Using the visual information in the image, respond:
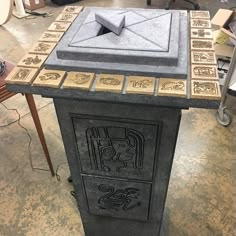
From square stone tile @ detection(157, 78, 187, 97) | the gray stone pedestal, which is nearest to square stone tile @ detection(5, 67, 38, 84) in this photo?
the gray stone pedestal

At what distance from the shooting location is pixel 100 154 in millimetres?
918

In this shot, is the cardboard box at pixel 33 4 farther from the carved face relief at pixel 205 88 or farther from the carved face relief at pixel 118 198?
the carved face relief at pixel 205 88

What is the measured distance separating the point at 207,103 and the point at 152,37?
0.26 m

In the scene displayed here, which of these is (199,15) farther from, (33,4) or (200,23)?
(33,4)

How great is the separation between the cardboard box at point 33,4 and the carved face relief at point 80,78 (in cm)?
326

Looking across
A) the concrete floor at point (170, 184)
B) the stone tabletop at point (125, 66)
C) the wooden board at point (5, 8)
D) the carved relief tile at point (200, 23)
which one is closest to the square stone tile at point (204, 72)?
the stone tabletop at point (125, 66)

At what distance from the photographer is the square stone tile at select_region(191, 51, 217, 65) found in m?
0.75

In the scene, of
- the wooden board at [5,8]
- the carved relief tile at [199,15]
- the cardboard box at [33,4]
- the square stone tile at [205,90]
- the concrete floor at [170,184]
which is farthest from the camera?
the cardboard box at [33,4]

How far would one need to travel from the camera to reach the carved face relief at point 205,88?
2.15 ft

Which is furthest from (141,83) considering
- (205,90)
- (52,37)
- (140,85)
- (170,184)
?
(170,184)

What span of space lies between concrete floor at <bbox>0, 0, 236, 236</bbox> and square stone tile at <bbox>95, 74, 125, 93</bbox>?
1.01m

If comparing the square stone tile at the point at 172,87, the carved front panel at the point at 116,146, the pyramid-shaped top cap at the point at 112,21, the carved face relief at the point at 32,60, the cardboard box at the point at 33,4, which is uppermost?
the pyramid-shaped top cap at the point at 112,21

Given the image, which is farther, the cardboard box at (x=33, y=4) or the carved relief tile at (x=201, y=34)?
the cardboard box at (x=33, y=4)

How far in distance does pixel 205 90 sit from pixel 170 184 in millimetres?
1060
